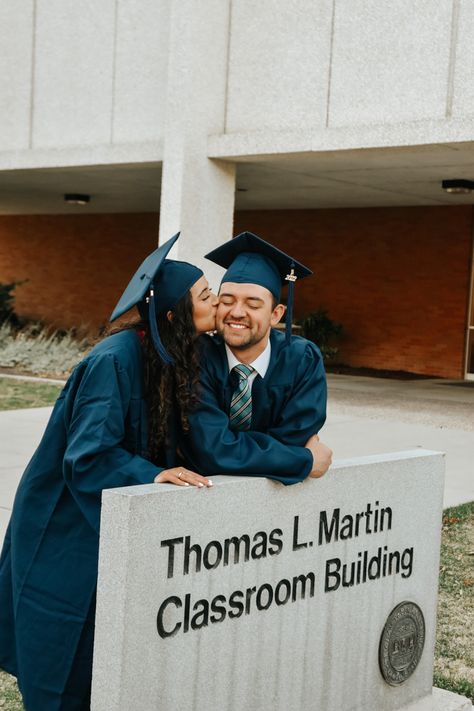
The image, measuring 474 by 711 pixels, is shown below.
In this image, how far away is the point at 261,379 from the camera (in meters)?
3.10

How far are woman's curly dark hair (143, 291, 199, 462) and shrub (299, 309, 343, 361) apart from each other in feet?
53.6

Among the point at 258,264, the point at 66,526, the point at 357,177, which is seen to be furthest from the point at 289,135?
the point at 66,526

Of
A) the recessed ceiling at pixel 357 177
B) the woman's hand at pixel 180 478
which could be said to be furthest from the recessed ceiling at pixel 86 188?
the woman's hand at pixel 180 478

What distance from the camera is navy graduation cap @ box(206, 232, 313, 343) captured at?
314 cm

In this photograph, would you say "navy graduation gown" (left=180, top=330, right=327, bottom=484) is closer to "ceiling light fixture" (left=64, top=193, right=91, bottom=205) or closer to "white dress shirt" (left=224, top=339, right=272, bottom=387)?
"white dress shirt" (left=224, top=339, right=272, bottom=387)

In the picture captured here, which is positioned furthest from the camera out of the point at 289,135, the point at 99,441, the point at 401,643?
the point at 289,135

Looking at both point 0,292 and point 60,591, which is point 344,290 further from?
point 60,591

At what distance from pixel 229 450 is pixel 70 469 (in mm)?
482

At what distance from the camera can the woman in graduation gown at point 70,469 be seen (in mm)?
2811

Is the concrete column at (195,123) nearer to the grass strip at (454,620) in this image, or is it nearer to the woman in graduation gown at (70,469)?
the grass strip at (454,620)

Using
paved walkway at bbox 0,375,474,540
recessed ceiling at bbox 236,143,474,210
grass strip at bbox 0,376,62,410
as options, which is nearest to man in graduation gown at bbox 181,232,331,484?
paved walkway at bbox 0,375,474,540

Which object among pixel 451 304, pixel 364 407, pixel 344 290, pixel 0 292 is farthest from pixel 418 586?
pixel 0 292

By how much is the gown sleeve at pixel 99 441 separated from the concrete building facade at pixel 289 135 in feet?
29.5

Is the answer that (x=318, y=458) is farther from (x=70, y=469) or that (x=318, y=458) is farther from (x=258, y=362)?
(x=70, y=469)
